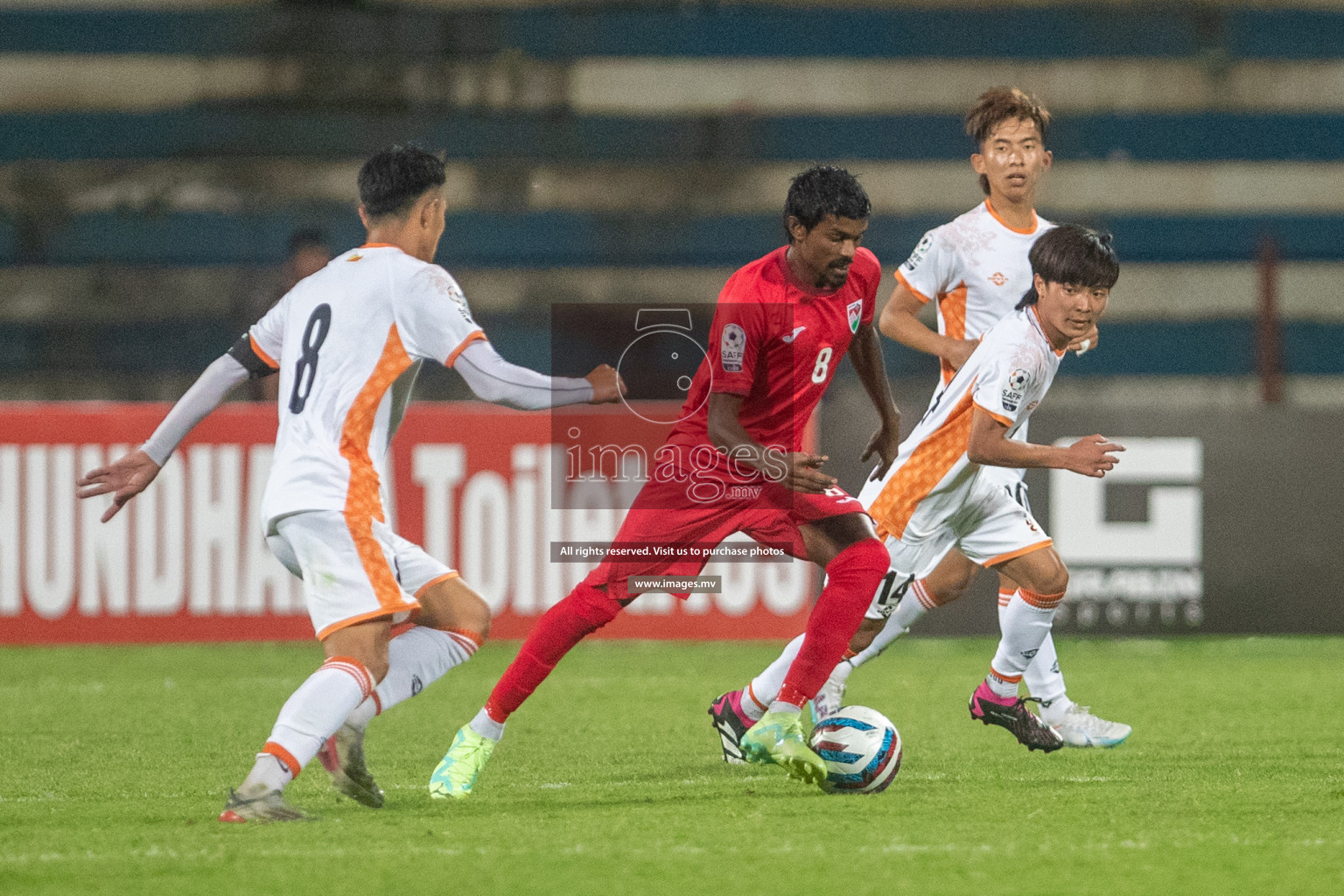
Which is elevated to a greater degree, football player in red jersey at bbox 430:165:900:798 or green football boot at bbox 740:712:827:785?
football player in red jersey at bbox 430:165:900:798

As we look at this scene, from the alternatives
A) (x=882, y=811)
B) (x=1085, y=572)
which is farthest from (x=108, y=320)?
(x=882, y=811)

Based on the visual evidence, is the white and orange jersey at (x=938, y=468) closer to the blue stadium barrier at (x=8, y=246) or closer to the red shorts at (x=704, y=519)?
the red shorts at (x=704, y=519)

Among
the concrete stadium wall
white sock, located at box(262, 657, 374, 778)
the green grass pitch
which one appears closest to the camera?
the green grass pitch

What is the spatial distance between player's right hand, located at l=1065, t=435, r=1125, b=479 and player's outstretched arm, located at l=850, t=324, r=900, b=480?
2.33ft

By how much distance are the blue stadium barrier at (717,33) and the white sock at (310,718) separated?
28.9ft

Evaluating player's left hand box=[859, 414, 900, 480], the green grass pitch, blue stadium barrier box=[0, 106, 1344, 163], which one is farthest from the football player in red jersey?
blue stadium barrier box=[0, 106, 1344, 163]

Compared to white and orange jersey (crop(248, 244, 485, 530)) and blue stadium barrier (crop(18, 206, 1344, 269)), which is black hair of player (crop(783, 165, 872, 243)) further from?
blue stadium barrier (crop(18, 206, 1344, 269))

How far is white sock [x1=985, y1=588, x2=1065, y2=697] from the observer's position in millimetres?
5742

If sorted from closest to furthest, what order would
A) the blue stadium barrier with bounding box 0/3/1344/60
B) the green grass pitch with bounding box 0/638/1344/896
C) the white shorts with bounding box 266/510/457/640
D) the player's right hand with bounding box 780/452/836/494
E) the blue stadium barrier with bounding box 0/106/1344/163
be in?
1. the green grass pitch with bounding box 0/638/1344/896
2. the white shorts with bounding box 266/510/457/640
3. the player's right hand with bounding box 780/452/836/494
4. the blue stadium barrier with bounding box 0/106/1344/163
5. the blue stadium barrier with bounding box 0/3/1344/60

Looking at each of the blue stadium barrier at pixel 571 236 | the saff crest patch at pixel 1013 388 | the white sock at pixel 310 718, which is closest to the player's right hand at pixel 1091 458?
the saff crest patch at pixel 1013 388

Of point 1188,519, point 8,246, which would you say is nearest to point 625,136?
point 8,246

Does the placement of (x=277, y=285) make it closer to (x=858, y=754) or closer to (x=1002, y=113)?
(x=1002, y=113)

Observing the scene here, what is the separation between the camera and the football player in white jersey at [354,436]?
169 inches

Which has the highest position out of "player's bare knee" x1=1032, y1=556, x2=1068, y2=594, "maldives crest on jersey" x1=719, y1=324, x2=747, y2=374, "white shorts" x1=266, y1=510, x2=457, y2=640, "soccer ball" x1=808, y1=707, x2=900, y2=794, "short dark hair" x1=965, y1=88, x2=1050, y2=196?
"short dark hair" x1=965, y1=88, x2=1050, y2=196
